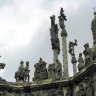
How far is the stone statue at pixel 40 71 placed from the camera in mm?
31848

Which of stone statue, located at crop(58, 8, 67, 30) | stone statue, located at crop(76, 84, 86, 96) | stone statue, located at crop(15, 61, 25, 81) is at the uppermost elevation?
stone statue, located at crop(58, 8, 67, 30)

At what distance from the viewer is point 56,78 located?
99.4 feet

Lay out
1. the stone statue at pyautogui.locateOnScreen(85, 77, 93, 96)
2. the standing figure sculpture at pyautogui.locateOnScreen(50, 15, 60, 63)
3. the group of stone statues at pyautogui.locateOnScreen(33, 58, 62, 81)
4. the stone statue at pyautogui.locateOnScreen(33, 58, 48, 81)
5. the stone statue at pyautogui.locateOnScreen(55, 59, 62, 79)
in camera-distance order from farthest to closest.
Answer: the standing figure sculpture at pyautogui.locateOnScreen(50, 15, 60, 63) → the stone statue at pyautogui.locateOnScreen(33, 58, 48, 81) → the group of stone statues at pyautogui.locateOnScreen(33, 58, 62, 81) → the stone statue at pyautogui.locateOnScreen(55, 59, 62, 79) → the stone statue at pyautogui.locateOnScreen(85, 77, 93, 96)

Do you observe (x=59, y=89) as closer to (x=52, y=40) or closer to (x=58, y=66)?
(x=58, y=66)

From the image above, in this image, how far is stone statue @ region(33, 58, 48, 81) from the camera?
104 ft

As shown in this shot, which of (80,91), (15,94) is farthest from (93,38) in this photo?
(15,94)

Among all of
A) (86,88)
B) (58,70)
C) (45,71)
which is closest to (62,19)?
(45,71)

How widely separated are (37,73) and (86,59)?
6.05 meters

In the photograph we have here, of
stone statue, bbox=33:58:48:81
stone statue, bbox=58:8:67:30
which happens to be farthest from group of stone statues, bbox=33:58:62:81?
stone statue, bbox=58:8:67:30

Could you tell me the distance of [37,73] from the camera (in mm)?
32250

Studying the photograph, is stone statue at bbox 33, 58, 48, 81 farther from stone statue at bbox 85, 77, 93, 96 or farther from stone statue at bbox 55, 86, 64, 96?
stone statue at bbox 85, 77, 93, 96

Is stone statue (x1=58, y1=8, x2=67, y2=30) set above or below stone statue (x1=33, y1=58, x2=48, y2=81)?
above

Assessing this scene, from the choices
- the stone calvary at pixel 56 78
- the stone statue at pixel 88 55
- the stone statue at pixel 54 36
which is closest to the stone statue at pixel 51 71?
the stone calvary at pixel 56 78

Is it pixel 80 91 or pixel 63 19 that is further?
pixel 63 19
